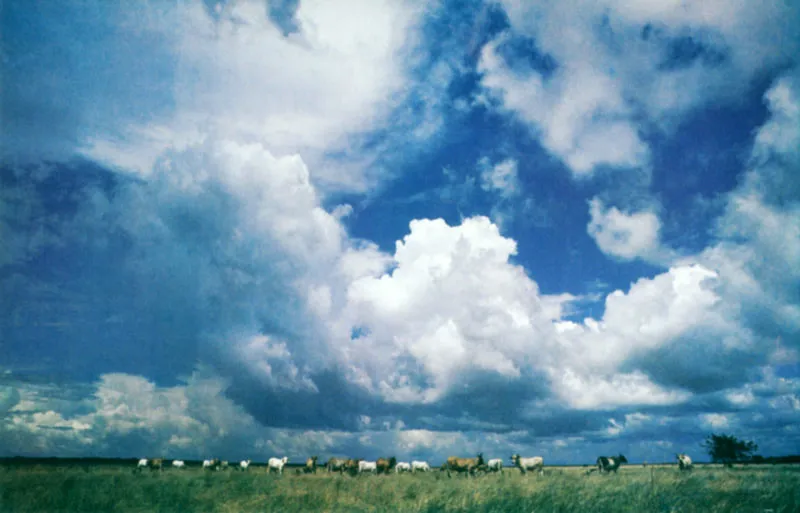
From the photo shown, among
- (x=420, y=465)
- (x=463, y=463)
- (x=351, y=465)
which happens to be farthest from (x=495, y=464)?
(x=351, y=465)

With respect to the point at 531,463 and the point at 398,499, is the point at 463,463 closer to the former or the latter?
the point at 531,463

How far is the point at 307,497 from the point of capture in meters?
20.4

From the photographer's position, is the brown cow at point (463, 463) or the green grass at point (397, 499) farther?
the brown cow at point (463, 463)

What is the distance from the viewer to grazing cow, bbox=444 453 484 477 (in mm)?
54000

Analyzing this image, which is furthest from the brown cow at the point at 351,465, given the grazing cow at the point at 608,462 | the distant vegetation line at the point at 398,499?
the distant vegetation line at the point at 398,499

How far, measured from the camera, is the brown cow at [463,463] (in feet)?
177

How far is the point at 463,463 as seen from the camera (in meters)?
55.7

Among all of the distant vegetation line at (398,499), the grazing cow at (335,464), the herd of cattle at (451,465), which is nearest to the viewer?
the distant vegetation line at (398,499)

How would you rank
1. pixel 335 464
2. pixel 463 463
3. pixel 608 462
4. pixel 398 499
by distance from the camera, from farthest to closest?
pixel 335 464, pixel 463 463, pixel 608 462, pixel 398 499

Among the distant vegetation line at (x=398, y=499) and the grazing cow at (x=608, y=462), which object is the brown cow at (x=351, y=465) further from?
the distant vegetation line at (x=398, y=499)

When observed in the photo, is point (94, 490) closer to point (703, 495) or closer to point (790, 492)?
point (703, 495)

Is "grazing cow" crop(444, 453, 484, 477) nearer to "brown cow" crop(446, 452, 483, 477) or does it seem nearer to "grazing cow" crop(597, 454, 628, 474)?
"brown cow" crop(446, 452, 483, 477)

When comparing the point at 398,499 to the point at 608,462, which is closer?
the point at 398,499

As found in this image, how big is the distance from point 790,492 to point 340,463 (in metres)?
50.1
